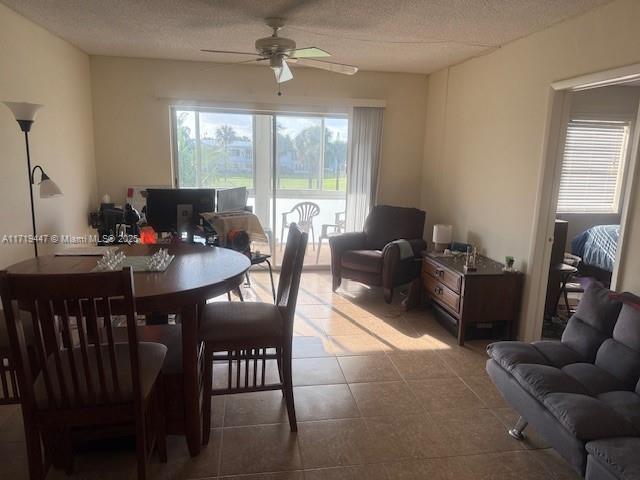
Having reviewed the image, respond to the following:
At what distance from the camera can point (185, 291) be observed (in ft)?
→ 5.73

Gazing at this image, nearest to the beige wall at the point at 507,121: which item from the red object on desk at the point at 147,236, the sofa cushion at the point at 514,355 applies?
the sofa cushion at the point at 514,355

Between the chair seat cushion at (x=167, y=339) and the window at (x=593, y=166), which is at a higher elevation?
the window at (x=593, y=166)

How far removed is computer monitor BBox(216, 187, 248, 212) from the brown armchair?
1.10 metres

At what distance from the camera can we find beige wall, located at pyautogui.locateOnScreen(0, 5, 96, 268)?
9.43 feet

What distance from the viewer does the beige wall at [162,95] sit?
446 centimetres

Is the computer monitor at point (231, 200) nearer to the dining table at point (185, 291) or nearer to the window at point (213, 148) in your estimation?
the dining table at point (185, 291)

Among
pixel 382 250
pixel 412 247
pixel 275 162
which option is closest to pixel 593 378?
pixel 412 247

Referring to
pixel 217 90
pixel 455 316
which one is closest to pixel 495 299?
pixel 455 316

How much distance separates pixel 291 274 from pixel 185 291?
0.63 metres

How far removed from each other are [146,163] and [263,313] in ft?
10.5

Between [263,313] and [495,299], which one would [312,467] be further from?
[495,299]

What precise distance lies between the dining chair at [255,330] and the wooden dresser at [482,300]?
1.64 m

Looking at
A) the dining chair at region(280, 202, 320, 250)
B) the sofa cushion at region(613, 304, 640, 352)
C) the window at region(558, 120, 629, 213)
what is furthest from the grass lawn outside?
the sofa cushion at region(613, 304, 640, 352)

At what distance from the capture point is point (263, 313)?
221 cm
